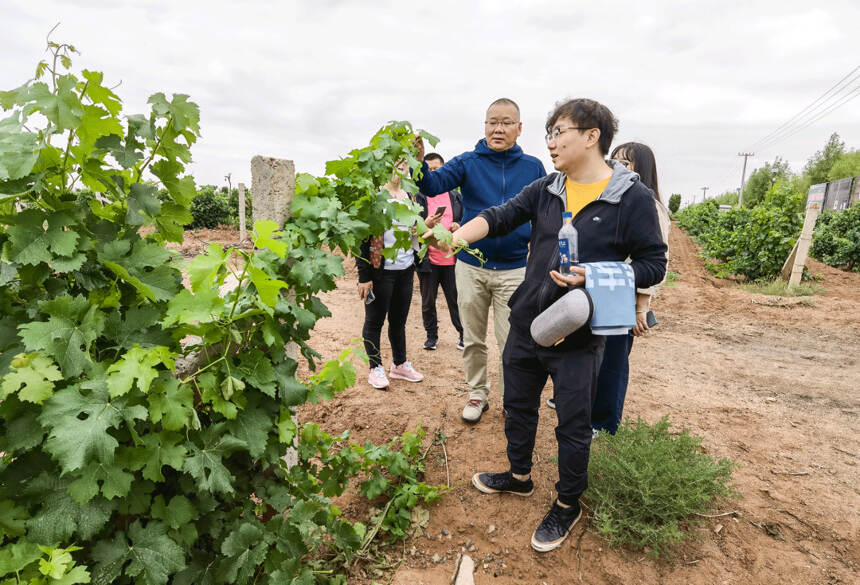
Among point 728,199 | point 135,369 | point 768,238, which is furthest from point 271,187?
point 728,199

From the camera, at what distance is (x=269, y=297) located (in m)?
1.28

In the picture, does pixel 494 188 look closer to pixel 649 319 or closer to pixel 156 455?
pixel 649 319

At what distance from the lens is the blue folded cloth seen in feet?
6.44

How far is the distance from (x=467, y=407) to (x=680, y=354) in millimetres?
3653

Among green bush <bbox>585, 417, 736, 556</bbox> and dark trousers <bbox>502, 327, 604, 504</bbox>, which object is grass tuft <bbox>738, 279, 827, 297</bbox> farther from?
dark trousers <bbox>502, 327, 604, 504</bbox>

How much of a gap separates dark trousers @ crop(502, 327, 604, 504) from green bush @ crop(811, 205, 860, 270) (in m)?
15.7

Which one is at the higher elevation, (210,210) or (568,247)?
(210,210)

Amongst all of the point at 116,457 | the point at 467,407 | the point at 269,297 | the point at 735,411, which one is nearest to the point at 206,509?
the point at 116,457

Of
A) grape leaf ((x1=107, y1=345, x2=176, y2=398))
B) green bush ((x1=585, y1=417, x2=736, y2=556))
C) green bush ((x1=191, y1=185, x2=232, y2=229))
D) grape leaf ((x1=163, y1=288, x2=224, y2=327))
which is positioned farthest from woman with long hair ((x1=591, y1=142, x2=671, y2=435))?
green bush ((x1=191, y1=185, x2=232, y2=229))

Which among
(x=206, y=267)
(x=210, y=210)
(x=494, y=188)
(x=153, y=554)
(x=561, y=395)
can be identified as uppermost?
(x=210, y=210)

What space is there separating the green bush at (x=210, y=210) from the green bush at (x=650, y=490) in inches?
836

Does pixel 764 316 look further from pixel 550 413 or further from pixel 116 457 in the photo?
pixel 116 457

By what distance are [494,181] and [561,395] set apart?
1645 millimetres

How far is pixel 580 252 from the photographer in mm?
2129
